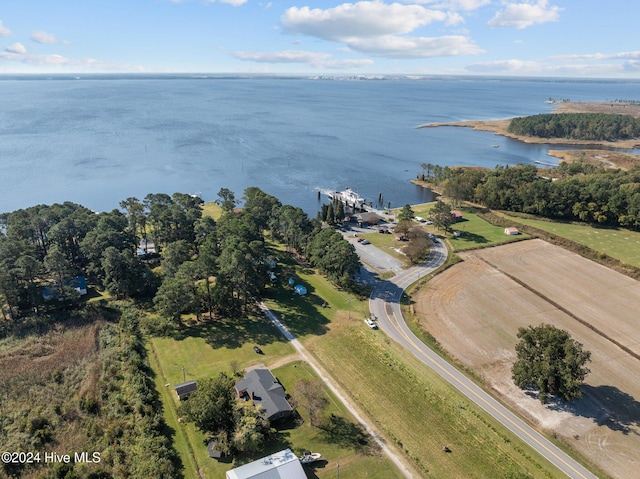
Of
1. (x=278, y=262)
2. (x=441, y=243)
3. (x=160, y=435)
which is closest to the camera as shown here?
(x=160, y=435)

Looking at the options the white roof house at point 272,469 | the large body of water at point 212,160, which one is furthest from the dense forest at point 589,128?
the white roof house at point 272,469

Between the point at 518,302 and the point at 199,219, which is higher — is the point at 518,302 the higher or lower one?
the lower one

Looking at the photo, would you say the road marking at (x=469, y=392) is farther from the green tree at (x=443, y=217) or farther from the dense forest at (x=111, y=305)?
the green tree at (x=443, y=217)

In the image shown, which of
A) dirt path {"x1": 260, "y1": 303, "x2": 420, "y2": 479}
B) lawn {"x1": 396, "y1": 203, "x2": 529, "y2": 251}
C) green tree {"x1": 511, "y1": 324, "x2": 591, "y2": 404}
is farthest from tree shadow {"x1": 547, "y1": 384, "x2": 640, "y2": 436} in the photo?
lawn {"x1": 396, "y1": 203, "x2": 529, "y2": 251}

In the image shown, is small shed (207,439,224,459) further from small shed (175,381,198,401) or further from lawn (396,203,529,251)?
lawn (396,203,529,251)

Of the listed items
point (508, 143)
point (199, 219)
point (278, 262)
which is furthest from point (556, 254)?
point (508, 143)

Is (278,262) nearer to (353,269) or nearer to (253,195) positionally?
(353,269)
